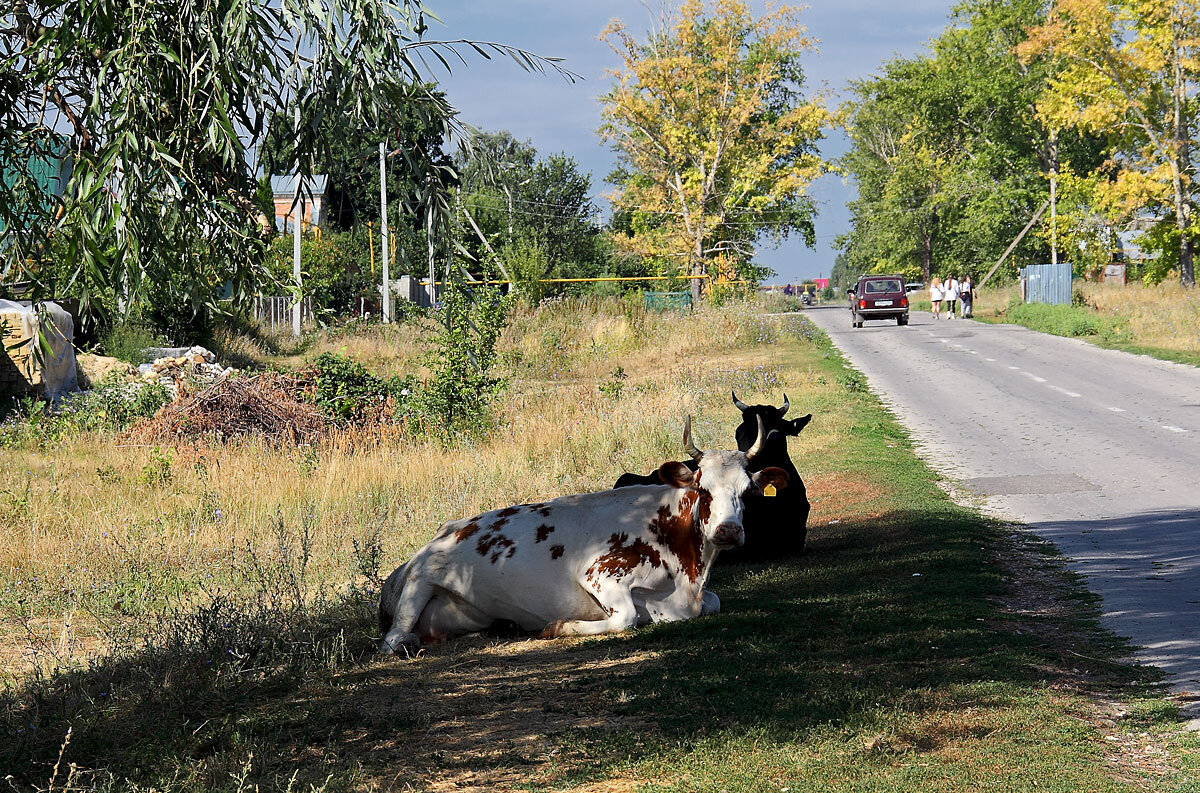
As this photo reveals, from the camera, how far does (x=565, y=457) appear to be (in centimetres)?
1521

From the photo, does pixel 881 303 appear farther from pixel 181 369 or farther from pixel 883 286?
pixel 181 369

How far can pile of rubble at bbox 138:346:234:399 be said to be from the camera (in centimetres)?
1952

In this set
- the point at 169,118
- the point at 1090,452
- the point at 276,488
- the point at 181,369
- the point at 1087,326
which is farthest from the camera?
the point at 1087,326

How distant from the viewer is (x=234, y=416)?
58.0 ft

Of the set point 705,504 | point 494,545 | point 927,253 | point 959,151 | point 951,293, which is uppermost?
point 959,151

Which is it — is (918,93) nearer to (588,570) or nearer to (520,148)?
(520,148)

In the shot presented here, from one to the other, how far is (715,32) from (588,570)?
54200 mm

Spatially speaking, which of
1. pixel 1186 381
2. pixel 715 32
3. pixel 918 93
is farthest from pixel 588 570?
pixel 918 93

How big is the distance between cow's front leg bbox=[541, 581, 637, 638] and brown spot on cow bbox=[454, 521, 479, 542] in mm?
838

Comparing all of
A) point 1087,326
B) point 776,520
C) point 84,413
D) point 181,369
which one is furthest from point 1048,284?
point 776,520

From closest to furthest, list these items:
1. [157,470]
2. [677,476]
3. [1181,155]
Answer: [677,476] < [157,470] < [1181,155]

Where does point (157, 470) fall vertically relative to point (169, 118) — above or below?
below

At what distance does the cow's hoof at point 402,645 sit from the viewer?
295 inches

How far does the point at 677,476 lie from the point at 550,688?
1.89 m
